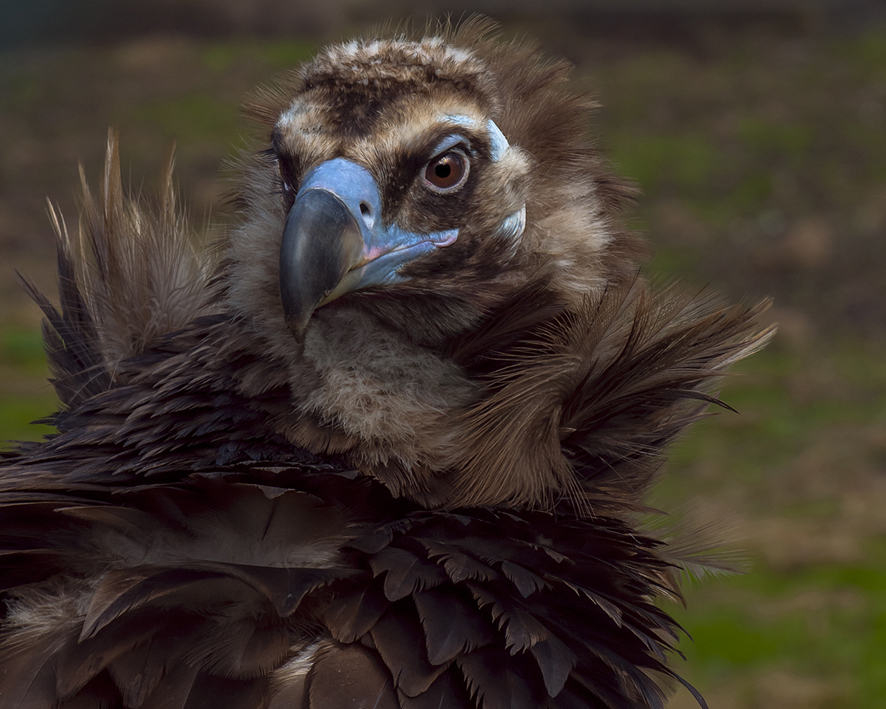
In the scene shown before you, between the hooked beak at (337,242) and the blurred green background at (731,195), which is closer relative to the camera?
the hooked beak at (337,242)

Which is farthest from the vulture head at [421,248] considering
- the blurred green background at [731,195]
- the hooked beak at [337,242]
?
the blurred green background at [731,195]

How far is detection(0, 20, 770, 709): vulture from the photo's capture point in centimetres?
201

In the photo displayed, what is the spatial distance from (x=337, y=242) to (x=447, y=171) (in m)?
0.39

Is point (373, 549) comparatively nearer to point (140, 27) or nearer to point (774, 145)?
point (774, 145)

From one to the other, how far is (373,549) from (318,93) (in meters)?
1.07

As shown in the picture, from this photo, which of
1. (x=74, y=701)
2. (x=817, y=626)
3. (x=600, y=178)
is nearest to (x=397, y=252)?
(x=600, y=178)

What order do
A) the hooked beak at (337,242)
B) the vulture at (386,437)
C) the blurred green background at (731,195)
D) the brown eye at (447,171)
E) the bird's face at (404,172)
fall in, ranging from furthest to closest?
the blurred green background at (731,195) < the brown eye at (447,171) < the bird's face at (404,172) < the hooked beak at (337,242) < the vulture at (386,437)

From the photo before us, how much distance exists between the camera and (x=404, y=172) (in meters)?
2.46

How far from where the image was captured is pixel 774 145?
45.5ft

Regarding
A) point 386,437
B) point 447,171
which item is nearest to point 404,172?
point 447,171

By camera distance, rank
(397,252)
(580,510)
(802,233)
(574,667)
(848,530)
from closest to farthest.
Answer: (574,667)
(580,510)
(397,252)
(848,530)
(802,233)

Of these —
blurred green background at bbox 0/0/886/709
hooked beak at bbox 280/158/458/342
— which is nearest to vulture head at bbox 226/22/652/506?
hooked beak at bbox 280/158/458/342

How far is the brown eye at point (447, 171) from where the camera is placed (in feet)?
8.21

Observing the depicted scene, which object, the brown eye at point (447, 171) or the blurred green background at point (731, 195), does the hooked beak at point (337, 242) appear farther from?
the blurred green background at point (731, 195)
